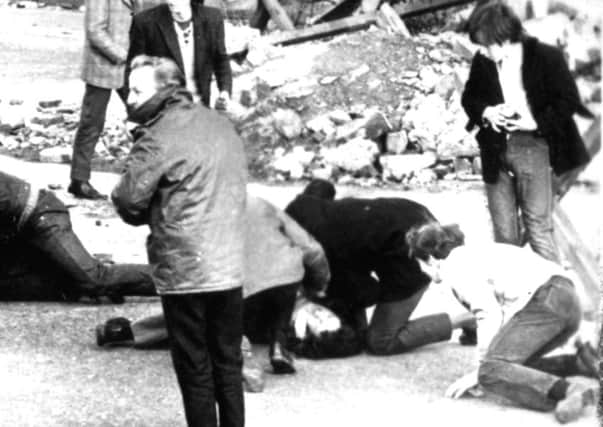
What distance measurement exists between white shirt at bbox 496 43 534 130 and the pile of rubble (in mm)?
202

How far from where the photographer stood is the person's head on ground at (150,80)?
16.0ft

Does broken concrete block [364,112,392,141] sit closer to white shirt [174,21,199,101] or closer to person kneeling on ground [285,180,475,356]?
person kneeling on ground [285,180,475,356]

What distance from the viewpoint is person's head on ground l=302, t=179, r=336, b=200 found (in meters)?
5.55

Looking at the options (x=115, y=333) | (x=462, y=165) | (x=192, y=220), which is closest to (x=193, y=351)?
(x=192, y=220)

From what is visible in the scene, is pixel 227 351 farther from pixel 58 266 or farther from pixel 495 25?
pixel 58 266

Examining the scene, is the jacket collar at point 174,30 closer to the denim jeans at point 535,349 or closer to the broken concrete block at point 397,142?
the broken concrete block at point 397,142

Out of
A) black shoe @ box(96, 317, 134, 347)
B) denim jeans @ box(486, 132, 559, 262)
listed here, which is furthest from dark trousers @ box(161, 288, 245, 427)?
denim jeans @ box(486, 132, 559, 262)

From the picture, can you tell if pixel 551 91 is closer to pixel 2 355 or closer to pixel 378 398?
pixel 378 398

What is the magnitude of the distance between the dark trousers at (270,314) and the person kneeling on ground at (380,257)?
15cm

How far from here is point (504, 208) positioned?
17.8 ft

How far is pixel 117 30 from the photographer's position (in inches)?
220

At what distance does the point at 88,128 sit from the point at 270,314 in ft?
3.20

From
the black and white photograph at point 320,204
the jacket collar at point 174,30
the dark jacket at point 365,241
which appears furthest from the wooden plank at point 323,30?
the dark jacket at point 365,241

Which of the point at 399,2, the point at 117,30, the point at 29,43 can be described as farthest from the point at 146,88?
the point at 399,2
